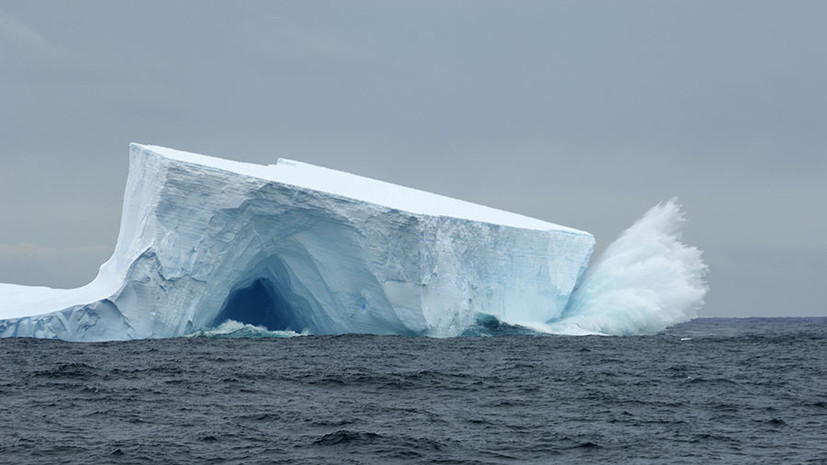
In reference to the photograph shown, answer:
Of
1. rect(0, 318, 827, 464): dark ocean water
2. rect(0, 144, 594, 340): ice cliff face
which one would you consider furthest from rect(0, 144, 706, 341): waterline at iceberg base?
rect(0, 318, 827, 464): dark ocean water

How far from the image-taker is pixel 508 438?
8922 mm

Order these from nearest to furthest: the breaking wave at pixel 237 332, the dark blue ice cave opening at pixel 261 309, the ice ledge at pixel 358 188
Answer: the ice ledge at pixel 358 188 → the breaking wave at pixel 237 332 → the dark blue ice cave opening at pixel 261 309

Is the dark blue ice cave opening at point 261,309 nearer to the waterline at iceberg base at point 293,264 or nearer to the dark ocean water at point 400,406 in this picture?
the waterline at iceberg base at point 293,264

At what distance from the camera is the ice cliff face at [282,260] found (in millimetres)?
17766

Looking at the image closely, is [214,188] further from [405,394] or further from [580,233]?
[580,233]

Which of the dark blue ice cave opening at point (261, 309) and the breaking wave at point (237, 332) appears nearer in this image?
the breaking wave at point (237, 332)

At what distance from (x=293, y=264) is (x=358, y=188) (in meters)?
3.07

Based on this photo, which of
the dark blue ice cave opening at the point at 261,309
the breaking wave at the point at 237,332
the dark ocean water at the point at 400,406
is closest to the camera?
the dark ocean water at the point at 400,406

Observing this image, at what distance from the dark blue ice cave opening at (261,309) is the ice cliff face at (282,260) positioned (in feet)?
0.58

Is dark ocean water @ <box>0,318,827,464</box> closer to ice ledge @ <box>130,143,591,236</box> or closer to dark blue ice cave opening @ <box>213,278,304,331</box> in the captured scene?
dark blue ice cave opening @ <box>213,278,304,331</box>

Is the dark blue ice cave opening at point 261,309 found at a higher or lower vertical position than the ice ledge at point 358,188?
lower

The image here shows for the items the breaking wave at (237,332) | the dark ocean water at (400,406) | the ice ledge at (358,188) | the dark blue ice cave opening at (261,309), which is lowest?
the dark ocean water at (400,406)

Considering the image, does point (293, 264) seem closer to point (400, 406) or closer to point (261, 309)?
point (261, 309)

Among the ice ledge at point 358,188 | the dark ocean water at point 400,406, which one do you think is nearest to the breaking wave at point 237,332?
the dark ocean water at point 400,406
